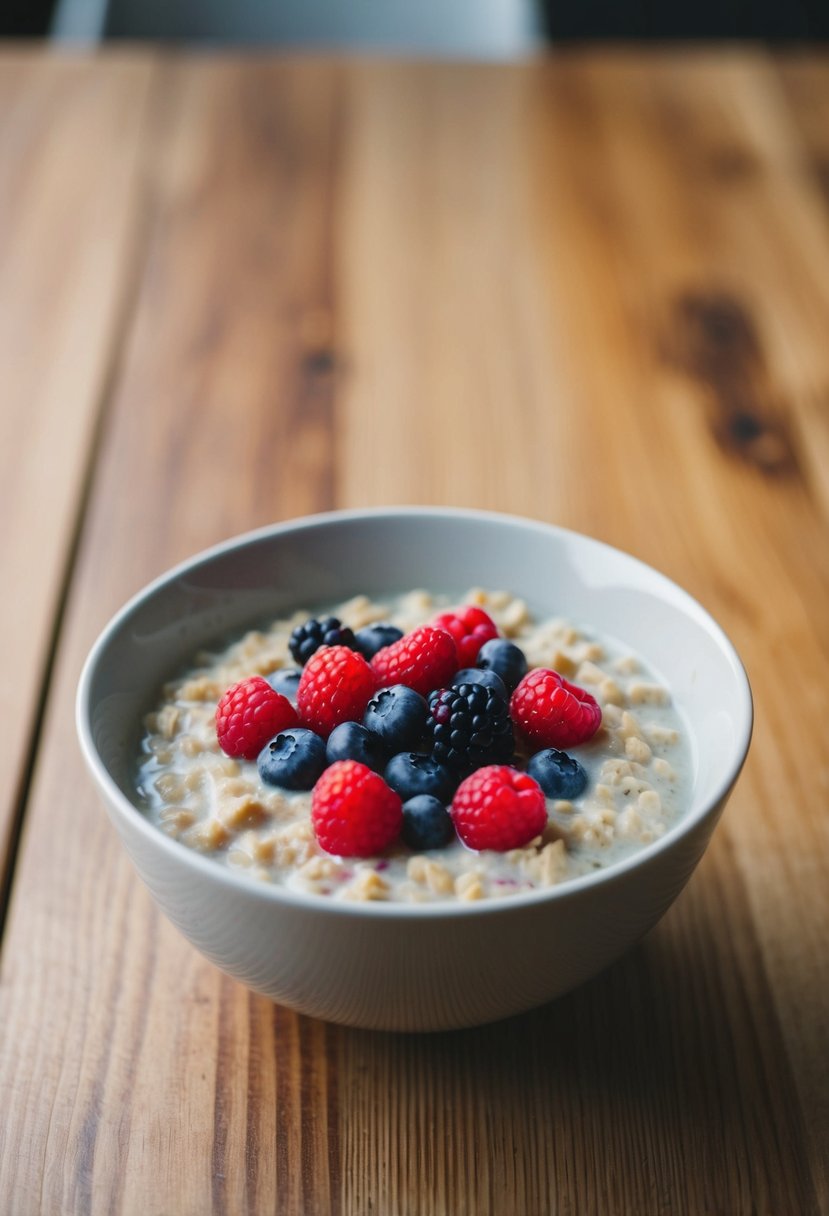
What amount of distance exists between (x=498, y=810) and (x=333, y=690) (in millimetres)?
178

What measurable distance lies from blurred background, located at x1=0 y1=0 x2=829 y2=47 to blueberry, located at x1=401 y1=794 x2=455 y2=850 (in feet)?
9.19

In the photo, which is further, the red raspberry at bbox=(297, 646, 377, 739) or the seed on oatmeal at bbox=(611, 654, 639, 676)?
the seed on oatmeal at bbox=(611, 654, 639, 676)

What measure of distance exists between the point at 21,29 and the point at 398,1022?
10.4 ft

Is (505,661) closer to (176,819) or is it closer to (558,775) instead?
(558,775)

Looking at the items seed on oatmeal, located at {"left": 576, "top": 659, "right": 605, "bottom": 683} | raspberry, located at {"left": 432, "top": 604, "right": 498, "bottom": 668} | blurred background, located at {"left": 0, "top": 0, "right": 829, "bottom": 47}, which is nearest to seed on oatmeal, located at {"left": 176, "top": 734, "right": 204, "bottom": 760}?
raspberry, located at {"left": 432, "top": 604, "right": 498, "bottom": 668}

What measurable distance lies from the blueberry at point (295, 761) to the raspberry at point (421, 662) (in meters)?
0.09

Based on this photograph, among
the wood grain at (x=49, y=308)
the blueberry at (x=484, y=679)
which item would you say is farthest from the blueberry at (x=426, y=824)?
the wood grain at (x=49, y=308)

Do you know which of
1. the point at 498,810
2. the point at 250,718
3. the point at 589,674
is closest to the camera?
the point at 498,810

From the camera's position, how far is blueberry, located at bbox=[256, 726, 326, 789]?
3.16 feet

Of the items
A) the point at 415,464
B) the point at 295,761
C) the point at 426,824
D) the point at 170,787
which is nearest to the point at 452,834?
the point at 426,824

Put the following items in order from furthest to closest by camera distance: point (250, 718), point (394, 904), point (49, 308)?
point (49, 308) → point (250, 718) → point (394, 904)

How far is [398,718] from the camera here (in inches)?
38.3

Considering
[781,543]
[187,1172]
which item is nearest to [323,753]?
[187,1172]

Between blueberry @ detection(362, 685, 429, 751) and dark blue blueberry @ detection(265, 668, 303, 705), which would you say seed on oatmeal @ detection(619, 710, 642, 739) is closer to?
blueberry @ detection(362, 685, 429, 751)
